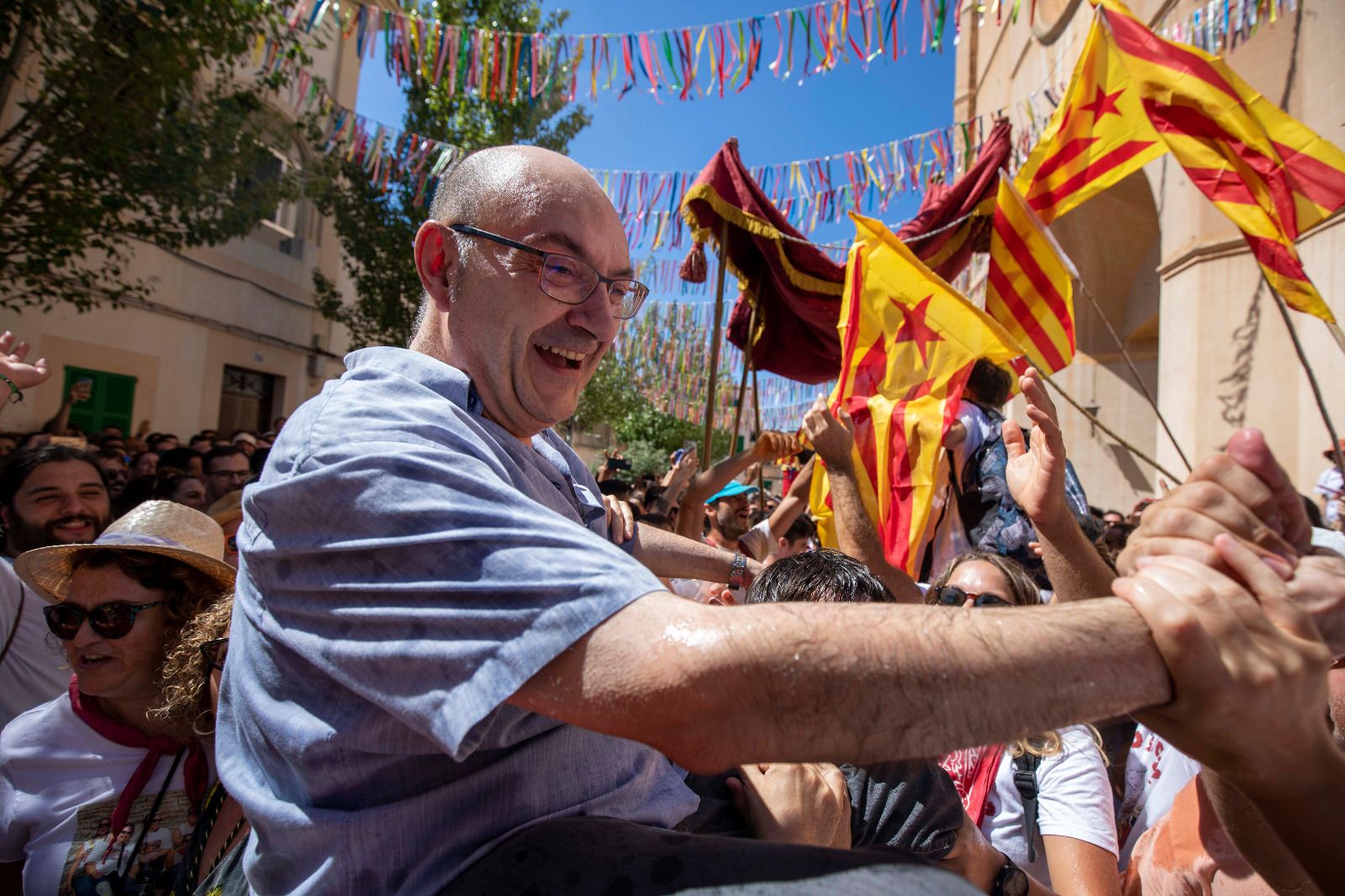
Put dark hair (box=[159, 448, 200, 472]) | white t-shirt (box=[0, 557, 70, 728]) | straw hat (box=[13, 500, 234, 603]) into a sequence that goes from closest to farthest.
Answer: straw hat (box=[13, 500, 234, 603])
white t-shirt (box=[0, 557, 70, 728])
dark hair (box=[159, 448, 200, 472])

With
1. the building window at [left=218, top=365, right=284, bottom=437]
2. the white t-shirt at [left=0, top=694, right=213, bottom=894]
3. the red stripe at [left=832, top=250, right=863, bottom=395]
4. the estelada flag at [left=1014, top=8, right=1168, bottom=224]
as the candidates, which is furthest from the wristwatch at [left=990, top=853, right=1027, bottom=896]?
the building window at [left=218, top=365, right=284, bottom=437]

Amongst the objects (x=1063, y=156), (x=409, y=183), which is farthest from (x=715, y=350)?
(x=409, y=183)

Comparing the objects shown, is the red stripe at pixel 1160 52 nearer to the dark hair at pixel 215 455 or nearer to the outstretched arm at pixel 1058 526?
the outstretched arm at pixel 1058 526

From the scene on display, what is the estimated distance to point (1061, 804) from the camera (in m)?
2.01

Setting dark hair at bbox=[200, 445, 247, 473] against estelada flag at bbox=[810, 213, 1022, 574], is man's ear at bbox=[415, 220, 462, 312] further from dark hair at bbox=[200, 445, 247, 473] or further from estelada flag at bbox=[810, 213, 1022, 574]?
dark hair at bbox=[200, 445, 247, 473]

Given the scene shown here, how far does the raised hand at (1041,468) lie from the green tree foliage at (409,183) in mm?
12837

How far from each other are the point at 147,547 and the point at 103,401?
453 inches

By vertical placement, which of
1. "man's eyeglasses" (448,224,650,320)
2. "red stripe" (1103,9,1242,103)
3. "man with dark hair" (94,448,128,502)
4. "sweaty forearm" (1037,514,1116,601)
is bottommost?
"man with dark hair" (94,448,128,502)

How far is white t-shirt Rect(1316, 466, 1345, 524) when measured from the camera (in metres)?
5.70

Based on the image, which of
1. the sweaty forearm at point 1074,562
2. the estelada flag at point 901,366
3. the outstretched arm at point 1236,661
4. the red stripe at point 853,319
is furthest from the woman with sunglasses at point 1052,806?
the red stripe at point 853,319

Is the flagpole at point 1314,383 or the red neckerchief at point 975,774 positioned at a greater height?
the flagpole at point 1314,383

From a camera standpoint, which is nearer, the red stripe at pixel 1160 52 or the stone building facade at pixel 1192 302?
the red stripe at pixel 1160 52

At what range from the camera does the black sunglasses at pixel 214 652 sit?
206 cm

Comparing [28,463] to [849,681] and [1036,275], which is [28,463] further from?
[1036,275]
